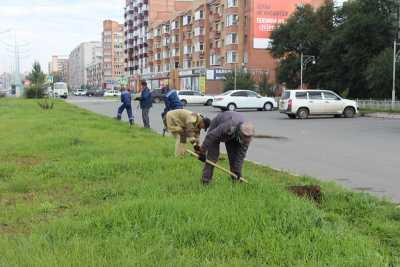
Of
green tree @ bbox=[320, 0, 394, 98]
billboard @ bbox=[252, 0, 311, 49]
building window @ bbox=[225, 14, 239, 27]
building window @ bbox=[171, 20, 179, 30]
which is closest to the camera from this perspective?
green tree @ bbox=[320, 0, 394, 98]

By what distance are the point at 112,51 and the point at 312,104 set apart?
141 meters

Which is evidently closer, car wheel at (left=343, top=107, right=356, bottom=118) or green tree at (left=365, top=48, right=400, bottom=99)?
car wheel at (left=343, top=107, right=356, bottom=118)

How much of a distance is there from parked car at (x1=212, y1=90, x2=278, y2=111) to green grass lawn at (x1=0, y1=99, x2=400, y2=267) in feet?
88.8

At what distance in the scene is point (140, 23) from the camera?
130750 mm

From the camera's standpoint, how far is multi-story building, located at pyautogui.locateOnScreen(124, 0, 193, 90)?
123562 mm

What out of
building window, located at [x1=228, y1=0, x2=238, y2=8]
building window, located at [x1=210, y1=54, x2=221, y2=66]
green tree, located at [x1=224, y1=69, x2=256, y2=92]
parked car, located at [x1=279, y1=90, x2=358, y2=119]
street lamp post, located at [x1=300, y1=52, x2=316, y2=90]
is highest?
building window, located at [x1=228, y1=0, x2=238, y2=8]

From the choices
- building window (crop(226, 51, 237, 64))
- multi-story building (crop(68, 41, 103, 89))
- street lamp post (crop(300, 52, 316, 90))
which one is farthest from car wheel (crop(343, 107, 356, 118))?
multi-story building (crop(68, 41, 103, 89))

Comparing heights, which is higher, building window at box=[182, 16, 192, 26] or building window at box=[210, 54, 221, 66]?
building window at box=[182, 16, 192, 26]

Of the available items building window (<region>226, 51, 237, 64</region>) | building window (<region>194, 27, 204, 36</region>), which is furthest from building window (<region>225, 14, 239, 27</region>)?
building window (<region>194, 27, 204, 36</region>)

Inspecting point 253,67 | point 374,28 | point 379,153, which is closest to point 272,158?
point 379,153

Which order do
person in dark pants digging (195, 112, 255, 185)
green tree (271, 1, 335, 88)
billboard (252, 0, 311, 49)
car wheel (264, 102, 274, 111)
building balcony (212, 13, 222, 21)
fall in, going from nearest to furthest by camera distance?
person in dark pants digging (195, 112, 255, 185), car wheel (264, 102, 274, 111), green tree (271, 1, 335, 88), billboard (252, 0, 311, 49), building balcony (212, 13, 222, 21)

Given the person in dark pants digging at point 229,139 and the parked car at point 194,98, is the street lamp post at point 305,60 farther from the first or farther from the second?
the person in dark pants digging at point 229,139

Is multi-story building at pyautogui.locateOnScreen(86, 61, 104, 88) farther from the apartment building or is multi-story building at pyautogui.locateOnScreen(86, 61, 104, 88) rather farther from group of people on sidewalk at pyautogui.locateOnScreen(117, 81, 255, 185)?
group of people on sidewalk at pyautogui.locateOnScreen(117, 81, 255, 185)

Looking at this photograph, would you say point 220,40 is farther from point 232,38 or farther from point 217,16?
point 232,38
